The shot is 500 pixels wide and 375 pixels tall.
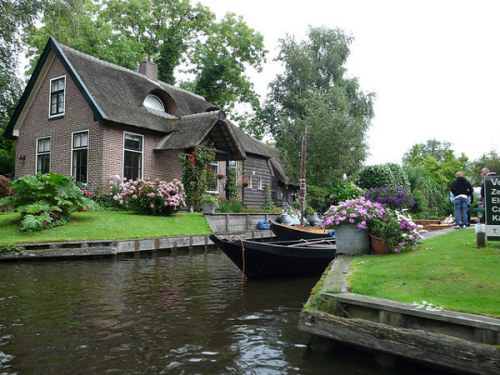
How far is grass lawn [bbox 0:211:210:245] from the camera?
10.7 meters

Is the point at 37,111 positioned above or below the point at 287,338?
above

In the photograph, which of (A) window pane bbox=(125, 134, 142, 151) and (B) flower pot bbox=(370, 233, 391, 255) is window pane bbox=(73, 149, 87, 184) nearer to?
(A) window pane bbox=(125, 134, 142, 151)

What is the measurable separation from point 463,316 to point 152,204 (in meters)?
12.1

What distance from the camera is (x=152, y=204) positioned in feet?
46.7

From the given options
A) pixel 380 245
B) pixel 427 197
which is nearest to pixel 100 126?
pixel 380 245

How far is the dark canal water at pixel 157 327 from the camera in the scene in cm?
380

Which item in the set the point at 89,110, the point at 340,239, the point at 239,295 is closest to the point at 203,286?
the point at 239,295

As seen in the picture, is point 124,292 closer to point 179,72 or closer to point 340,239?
point 340,239

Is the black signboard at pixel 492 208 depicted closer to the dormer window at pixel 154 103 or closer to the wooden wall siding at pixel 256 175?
the dormer window at pixel 154 103

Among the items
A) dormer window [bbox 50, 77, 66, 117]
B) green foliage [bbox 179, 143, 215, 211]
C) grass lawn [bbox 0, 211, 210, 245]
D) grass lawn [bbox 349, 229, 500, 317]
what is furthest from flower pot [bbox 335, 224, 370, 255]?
dormer window [bbox 50, 77, 66, 117]

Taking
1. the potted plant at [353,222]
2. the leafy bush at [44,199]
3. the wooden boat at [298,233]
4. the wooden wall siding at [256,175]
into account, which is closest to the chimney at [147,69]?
the wooden wall siding at [256,175]

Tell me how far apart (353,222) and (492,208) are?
2.17 metres

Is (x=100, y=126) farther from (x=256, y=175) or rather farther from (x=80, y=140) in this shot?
(x=256, y=175)

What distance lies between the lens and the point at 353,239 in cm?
730
